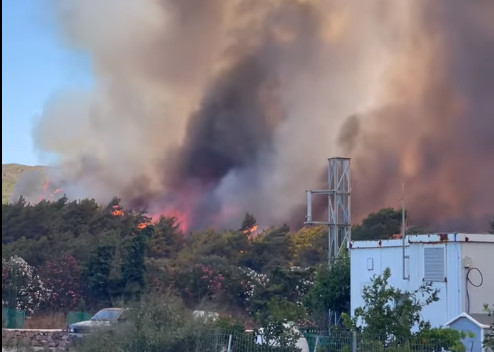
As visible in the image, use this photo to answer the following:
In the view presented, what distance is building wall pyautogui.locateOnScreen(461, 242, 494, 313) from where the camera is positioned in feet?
75.0

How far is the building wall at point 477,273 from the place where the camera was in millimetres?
22875

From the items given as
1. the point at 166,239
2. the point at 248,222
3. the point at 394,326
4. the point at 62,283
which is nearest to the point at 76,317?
the point at 62,283

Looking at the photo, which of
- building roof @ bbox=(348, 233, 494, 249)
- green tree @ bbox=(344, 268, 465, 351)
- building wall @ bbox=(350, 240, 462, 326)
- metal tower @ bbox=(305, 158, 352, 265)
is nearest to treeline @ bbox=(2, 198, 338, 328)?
metal tower @ bbox=(305, 158, 352, 265)

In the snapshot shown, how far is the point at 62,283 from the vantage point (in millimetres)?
38969

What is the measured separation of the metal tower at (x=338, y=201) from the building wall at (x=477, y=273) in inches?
374

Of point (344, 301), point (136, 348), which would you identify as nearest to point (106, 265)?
point (344, 301)

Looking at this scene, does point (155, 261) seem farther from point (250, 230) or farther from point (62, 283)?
point (250, 230)

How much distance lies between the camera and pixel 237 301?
40750 mm

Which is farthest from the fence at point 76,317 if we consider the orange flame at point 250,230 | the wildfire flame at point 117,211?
the orange flame at point 250,230

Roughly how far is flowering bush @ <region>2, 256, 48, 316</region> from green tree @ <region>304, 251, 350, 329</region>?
46.3 ft

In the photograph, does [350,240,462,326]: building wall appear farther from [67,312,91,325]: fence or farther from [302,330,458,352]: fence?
[67,312,91,325]: fence

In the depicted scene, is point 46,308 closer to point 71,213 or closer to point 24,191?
point 71,213

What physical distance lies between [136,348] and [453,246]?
10.6m

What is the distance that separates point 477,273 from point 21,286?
21.8 meters
